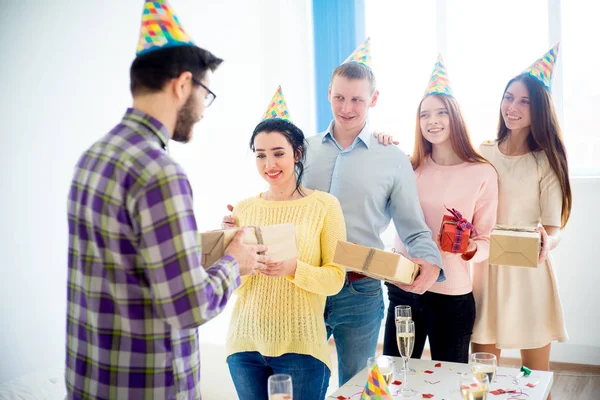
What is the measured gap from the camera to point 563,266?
3947 mm

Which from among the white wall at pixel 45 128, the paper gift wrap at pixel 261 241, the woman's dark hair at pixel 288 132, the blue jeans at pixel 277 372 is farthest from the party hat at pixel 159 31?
the white wall at pixel 45 128

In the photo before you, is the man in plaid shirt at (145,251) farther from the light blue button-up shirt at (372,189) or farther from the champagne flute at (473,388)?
the light blue button-up shirt at (372,189)

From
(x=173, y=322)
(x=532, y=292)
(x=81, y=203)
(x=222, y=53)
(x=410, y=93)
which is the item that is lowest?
(x=532, y=292)

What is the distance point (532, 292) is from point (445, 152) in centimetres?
74

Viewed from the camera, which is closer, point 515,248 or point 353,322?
point 515,248

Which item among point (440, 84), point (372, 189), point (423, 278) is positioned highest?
point (440, 84)

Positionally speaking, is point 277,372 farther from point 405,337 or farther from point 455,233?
point 455,233

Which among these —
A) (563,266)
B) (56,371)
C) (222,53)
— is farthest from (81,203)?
(563,266)

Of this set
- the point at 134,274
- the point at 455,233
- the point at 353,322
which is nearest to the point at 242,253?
the point at 134,274

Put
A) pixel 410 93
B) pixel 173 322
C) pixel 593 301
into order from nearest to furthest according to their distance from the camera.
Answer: pixel 173 322 < pixel 593 301 < pixel 410 93

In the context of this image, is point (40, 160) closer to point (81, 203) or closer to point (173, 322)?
point (81, 203)

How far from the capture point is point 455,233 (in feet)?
7.20

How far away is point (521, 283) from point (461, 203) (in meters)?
0.53

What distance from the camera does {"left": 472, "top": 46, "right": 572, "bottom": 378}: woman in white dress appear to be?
2.56m
